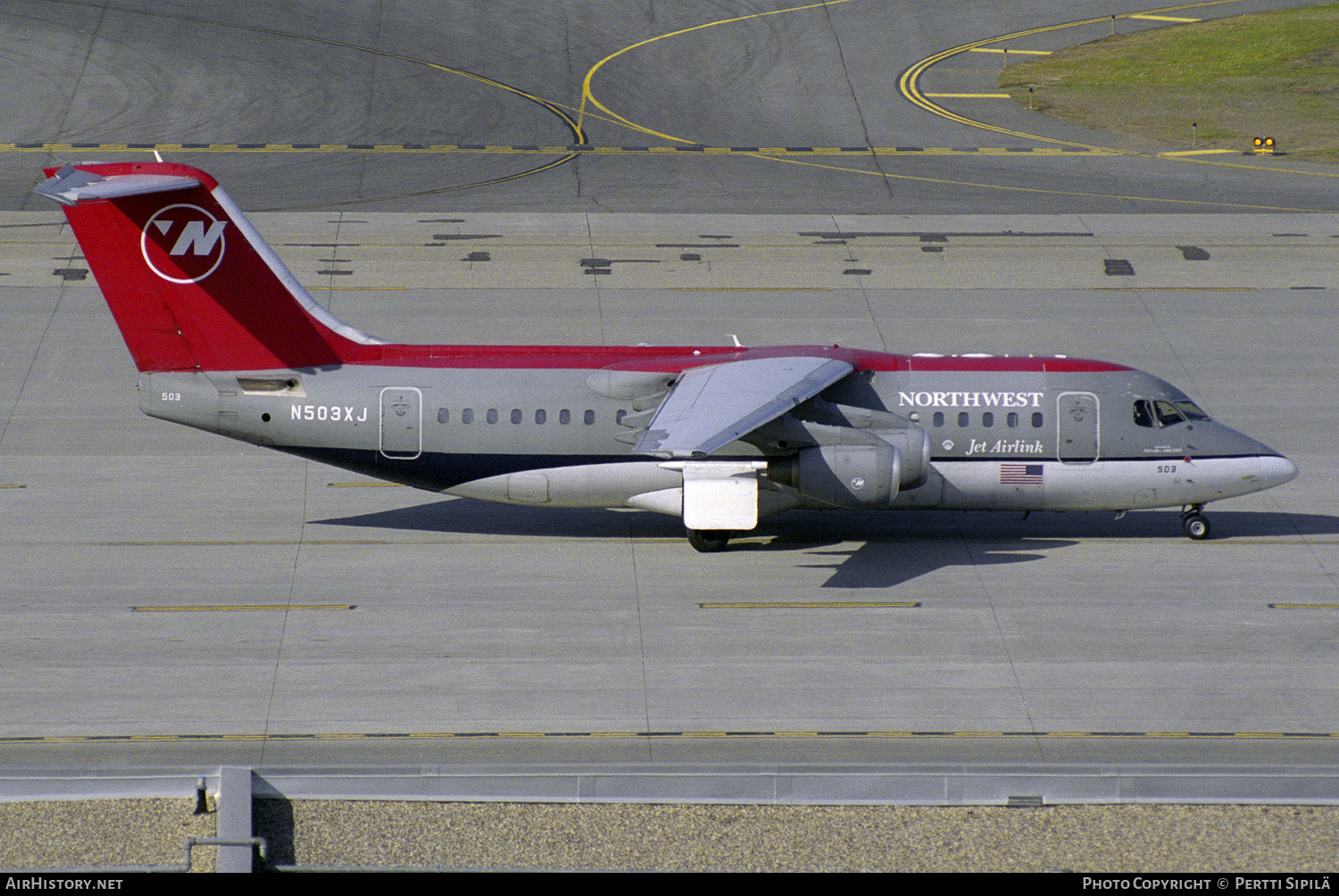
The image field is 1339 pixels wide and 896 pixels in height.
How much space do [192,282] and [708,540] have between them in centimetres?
1097

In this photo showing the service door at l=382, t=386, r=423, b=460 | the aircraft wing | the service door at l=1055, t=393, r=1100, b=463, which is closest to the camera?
the aircraft wing

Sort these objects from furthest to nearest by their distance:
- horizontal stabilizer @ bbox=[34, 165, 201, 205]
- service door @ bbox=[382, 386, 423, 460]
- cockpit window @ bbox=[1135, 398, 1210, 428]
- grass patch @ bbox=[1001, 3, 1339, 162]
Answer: grass patch @ bbox=[1001, 3, 1339, 162]
cockpit window @ bbox=[1135, 398, 1210, 428]
service door @ bbox=[382, 386, 423, 460]
horizontal stabilizer @ bbox=[34, 165, 201, 205]

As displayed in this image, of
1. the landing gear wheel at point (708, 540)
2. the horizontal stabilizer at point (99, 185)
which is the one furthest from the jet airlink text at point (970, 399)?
the horizontal stabilizer at point (99, 185)

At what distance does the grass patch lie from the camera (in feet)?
189

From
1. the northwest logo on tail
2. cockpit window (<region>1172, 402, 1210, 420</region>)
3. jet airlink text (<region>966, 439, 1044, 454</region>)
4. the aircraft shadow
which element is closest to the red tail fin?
the northwest logo on tail

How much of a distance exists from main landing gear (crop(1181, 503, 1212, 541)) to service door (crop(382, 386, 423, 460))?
604 inches

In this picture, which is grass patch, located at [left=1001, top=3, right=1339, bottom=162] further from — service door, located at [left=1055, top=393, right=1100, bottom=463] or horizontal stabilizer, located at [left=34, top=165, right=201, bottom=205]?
horizontal stabilizer, located at [left=34, top=165, right=201, bottom=205]

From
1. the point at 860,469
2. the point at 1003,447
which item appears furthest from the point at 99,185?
the point at 1003,447

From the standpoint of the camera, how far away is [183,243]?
28.1 metres

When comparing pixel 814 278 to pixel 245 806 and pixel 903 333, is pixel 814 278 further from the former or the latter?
pixel 245 806

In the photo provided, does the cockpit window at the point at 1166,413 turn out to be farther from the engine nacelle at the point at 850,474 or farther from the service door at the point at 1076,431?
the engine nacelle at the point at 850,474

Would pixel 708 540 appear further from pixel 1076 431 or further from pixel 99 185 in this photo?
pixel 99 185

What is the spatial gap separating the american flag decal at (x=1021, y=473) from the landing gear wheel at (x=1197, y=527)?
11.4ft

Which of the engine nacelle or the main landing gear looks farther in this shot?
the main landing gear
